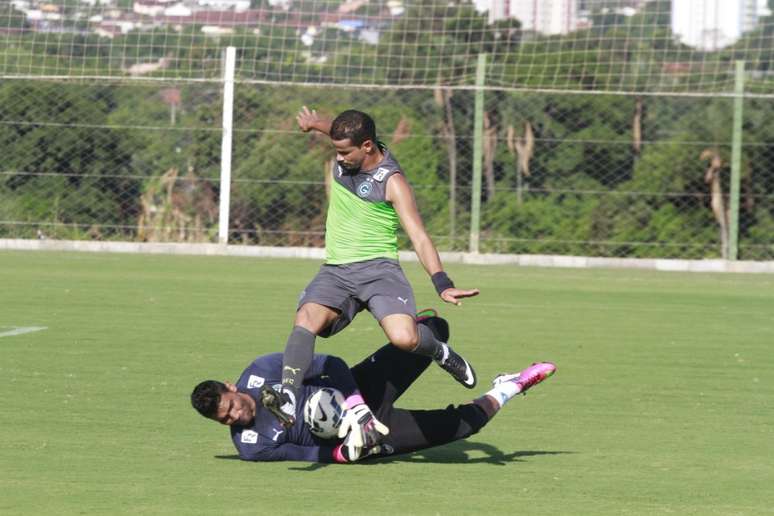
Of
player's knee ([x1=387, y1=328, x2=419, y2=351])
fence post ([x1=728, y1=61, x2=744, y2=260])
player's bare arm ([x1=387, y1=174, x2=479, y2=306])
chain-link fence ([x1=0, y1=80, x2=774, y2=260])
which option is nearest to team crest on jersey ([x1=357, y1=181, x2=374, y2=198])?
player's bare arm ([x1=387, y1=174, x2=479, y2=306])

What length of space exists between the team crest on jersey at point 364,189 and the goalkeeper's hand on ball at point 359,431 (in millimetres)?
1440

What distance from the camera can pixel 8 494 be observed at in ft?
22.5

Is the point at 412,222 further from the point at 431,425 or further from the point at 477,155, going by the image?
the point at 477,155

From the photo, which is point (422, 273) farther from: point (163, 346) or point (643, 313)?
point (163, 346)

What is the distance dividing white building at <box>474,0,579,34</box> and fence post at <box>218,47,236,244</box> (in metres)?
6.17

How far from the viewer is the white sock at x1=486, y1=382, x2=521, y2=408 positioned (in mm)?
8609

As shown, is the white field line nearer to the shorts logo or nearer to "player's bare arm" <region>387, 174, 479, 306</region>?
the shorts logo

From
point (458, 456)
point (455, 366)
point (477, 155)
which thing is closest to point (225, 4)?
point (477, 155)

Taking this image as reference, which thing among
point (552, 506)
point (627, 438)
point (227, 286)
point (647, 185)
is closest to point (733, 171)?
point (647, 185)

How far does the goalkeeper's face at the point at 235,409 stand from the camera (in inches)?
305

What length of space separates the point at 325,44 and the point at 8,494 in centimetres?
2136

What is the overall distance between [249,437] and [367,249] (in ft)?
4.80

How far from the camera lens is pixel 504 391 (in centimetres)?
868

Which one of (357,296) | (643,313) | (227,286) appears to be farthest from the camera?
(227,286)
